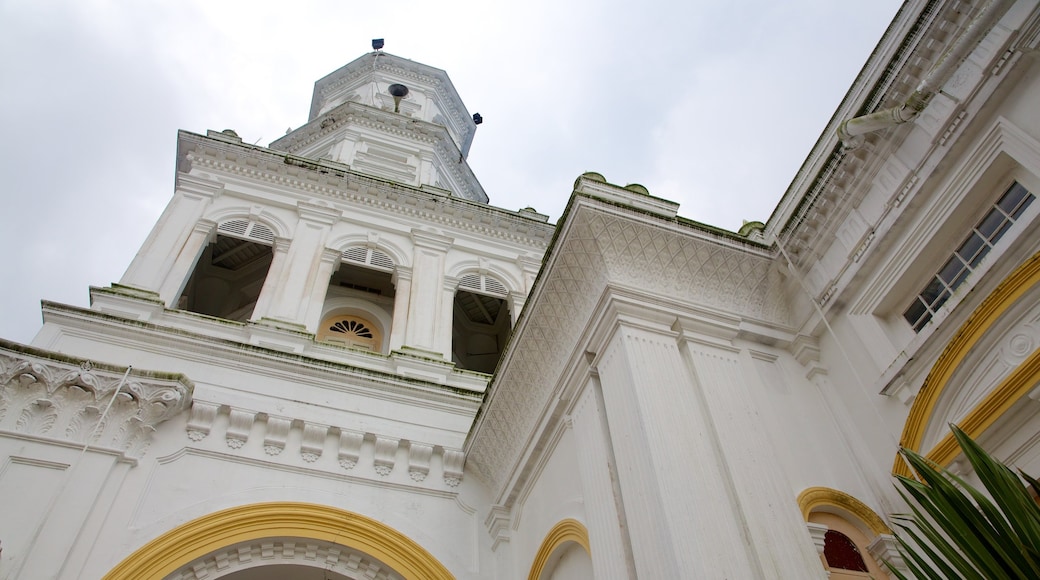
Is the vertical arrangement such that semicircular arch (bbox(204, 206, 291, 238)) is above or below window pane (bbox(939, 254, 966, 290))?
above

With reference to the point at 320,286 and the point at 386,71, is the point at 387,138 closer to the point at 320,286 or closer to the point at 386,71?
the point at 386,71

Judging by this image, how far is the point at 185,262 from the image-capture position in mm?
13078

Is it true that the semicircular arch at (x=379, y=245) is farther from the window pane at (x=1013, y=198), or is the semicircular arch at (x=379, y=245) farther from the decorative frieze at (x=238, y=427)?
the window pane at (x=1013, y=198)

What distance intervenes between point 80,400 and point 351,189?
815 cm

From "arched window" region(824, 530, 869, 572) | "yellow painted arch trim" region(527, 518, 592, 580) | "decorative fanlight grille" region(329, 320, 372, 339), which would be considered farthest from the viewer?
"decorative fanlight grille" region(329, 320, 372, 339)

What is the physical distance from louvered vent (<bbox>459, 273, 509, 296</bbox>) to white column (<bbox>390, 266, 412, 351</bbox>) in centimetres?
128

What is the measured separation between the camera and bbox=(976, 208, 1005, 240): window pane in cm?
564

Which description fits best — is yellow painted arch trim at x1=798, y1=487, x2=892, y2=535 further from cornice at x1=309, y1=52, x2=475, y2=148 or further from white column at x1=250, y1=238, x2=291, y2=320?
cornice at x1=309, y1=52, x2=475, y2=148

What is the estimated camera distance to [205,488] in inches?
366

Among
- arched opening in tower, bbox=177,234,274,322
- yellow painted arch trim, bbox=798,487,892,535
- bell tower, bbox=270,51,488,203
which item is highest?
bell tower, bbox=270,51,488,203

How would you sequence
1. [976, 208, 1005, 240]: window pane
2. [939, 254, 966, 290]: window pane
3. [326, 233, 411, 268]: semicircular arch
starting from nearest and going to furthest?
[976, 208, 1005, 240]: window pane
[939, 254, 966, 290]: window pane
[326, 233, 411, 268]: semicircular arch

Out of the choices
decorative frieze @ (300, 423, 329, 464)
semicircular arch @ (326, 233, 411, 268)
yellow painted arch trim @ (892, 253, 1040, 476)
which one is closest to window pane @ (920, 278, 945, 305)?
yellow painted arch trim @ (892, 253, 1040, 476)

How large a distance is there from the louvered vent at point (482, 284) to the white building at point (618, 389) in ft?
5.70

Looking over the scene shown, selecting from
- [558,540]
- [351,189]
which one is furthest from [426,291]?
[558,540]
